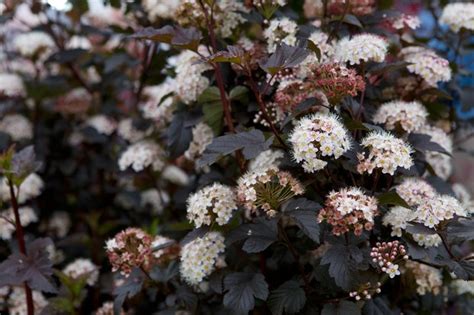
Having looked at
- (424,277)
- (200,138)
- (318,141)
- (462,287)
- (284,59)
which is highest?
(284,59)

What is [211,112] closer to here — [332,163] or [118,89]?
[332,163]

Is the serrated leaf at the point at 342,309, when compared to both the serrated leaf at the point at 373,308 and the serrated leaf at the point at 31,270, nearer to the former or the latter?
the serrated leaf at the point at 373,308

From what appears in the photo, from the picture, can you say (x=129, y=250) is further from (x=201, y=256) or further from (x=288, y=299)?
(x=288, y=299)

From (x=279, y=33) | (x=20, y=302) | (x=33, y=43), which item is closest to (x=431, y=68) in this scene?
(x=279, y=33)

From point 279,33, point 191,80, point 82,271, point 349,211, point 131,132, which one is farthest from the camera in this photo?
point 131,132

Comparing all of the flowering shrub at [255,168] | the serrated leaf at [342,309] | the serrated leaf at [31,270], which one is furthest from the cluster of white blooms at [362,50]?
the serrated leaf at [31,270]

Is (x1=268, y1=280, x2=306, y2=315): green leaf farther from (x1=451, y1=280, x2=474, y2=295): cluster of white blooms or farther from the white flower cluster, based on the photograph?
(x1=451, y1=280, x2=474, y2=295): cluster of white blooms

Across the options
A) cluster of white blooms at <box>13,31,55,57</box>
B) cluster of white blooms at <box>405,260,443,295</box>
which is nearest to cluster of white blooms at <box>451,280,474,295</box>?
cluster of white blooms at <box>405,260,443,295</box>
